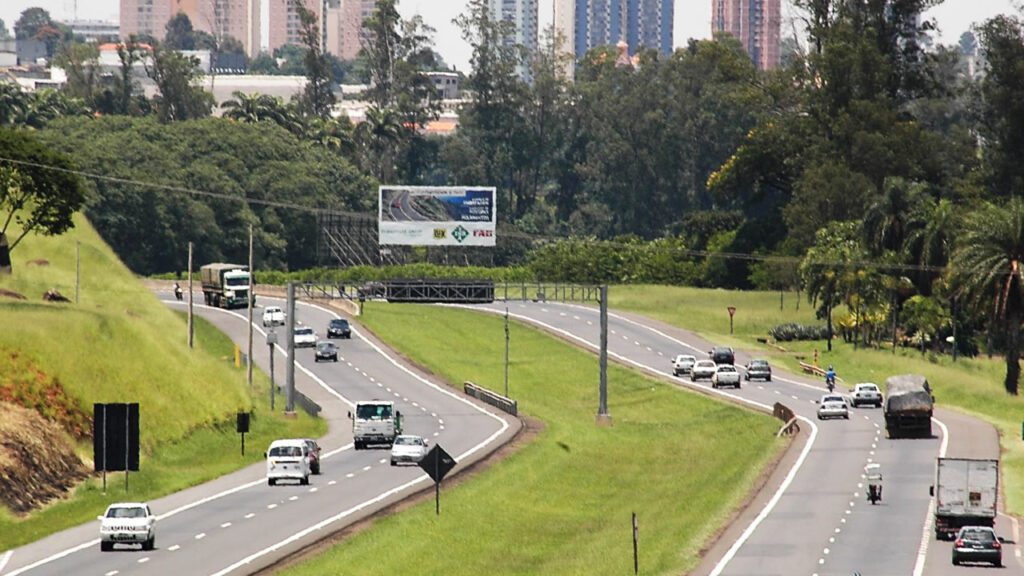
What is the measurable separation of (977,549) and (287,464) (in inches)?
1170

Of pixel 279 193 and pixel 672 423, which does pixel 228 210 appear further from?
pixel 672 423

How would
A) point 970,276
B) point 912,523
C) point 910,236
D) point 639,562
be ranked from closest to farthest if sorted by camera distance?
point 639,562 < point 912,523 < point 970,276 < point 910,236

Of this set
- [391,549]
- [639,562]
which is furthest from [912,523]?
[391,549]

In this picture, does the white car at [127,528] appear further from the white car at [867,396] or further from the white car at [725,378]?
the white car at [725,378]

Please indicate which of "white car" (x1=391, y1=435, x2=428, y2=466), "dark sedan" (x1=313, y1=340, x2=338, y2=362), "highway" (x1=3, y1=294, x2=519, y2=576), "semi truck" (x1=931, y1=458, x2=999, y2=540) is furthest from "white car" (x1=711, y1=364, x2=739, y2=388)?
"semi truck" (x1=931, y1=458, x2=999, y2=540)

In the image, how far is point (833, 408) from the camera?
98938mm

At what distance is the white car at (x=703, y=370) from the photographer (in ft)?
407

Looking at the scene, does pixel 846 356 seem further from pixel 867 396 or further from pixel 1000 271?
pixel 867 396

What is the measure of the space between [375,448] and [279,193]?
10860 centimetres

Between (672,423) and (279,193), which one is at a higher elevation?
(279,193)

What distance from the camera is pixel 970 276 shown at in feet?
387

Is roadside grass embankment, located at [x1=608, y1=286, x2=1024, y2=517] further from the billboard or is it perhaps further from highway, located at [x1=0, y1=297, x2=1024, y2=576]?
the billboard

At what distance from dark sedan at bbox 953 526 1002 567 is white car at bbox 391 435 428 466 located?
1243 inches

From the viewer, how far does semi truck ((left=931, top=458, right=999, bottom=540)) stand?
201 feet
